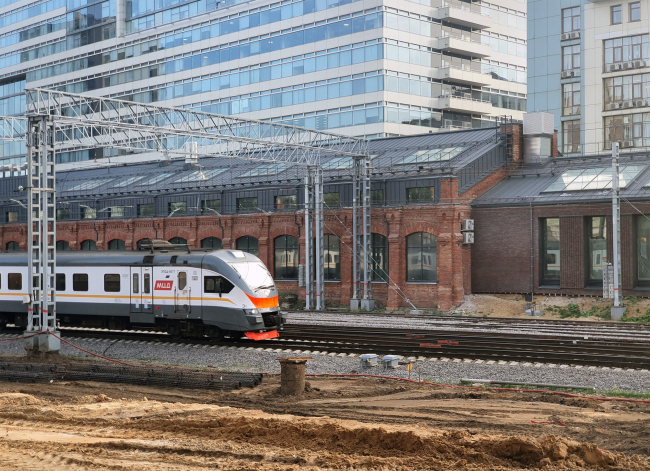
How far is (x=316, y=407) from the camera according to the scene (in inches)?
585

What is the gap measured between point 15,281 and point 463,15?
149 ft

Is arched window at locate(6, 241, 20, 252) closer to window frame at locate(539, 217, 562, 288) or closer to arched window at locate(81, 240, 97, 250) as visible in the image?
arched window at locate(81, 240, 97, 250)

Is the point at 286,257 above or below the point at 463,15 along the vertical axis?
below

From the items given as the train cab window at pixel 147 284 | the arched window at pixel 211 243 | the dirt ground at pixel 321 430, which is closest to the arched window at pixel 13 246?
the arched window at pixel 211 243

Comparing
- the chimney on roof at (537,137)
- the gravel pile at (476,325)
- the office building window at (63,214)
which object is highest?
the chimney on roof at (537,137)

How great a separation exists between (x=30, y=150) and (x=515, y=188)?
25128 mm

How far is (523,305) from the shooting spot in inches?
1459

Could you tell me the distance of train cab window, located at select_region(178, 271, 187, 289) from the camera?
85.2 ft

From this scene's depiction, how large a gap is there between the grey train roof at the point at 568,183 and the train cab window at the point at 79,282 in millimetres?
20079

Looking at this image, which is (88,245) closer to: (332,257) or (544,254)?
(332,257)

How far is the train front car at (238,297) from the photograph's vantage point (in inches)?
976

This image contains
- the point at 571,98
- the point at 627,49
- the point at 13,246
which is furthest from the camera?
the point at 571,98

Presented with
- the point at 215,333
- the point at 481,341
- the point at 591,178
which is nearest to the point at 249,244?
the point at 591,178

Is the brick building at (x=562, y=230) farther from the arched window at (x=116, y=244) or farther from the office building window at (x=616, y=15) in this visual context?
the office building window at (x=616, y=15)
